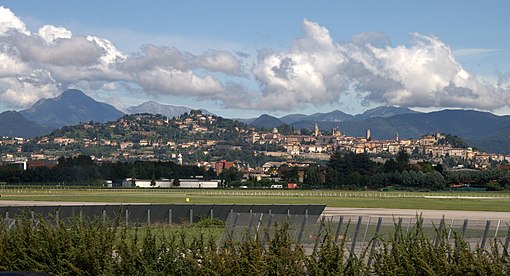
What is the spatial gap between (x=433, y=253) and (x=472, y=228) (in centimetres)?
999

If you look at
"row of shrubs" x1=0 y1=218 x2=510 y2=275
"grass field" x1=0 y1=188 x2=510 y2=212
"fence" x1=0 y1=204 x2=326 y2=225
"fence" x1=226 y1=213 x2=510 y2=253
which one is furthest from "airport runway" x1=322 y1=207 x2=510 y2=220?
"row of shrubs" x1=0 y1=218 x2=510 y2=275

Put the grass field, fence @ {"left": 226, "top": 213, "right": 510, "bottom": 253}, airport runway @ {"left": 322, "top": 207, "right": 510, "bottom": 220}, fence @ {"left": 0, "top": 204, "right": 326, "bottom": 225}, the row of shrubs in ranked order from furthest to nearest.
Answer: the grass field, airport runway @ {"left": 322, "top": 207, "right": 510, "bottom": 220}, fence @ {"left": 0, "top": 204, "right": 326, "bottom": 225}, fence @ {"left": 226, "top": 213, "right": 510, "bottom": 253}, the row of shrubs

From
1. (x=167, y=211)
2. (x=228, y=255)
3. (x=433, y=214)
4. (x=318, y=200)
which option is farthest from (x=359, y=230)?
(x=318, y=200)

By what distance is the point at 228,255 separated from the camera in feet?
63.5

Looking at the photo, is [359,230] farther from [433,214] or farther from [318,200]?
[318,200]

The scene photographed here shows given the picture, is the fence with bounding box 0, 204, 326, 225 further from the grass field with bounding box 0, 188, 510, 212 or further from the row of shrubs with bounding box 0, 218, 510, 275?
the grass field with bounding box 0, 188, 510, 212

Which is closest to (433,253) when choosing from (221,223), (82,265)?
(82,265)

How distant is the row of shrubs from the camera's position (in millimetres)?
17578

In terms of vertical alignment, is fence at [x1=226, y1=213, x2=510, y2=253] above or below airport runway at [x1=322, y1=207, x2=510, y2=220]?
above

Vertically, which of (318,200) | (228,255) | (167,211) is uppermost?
(228,255)

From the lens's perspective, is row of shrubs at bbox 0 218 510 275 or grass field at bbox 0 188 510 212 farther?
grass field at bbox 0 188 510 212

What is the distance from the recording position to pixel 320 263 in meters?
18.1

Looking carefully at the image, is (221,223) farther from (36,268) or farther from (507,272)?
(507,272)

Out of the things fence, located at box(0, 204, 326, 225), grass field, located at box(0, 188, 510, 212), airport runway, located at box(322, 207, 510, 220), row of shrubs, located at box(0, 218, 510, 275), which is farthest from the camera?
grass field, located at box(0, 188, 510, 212)
